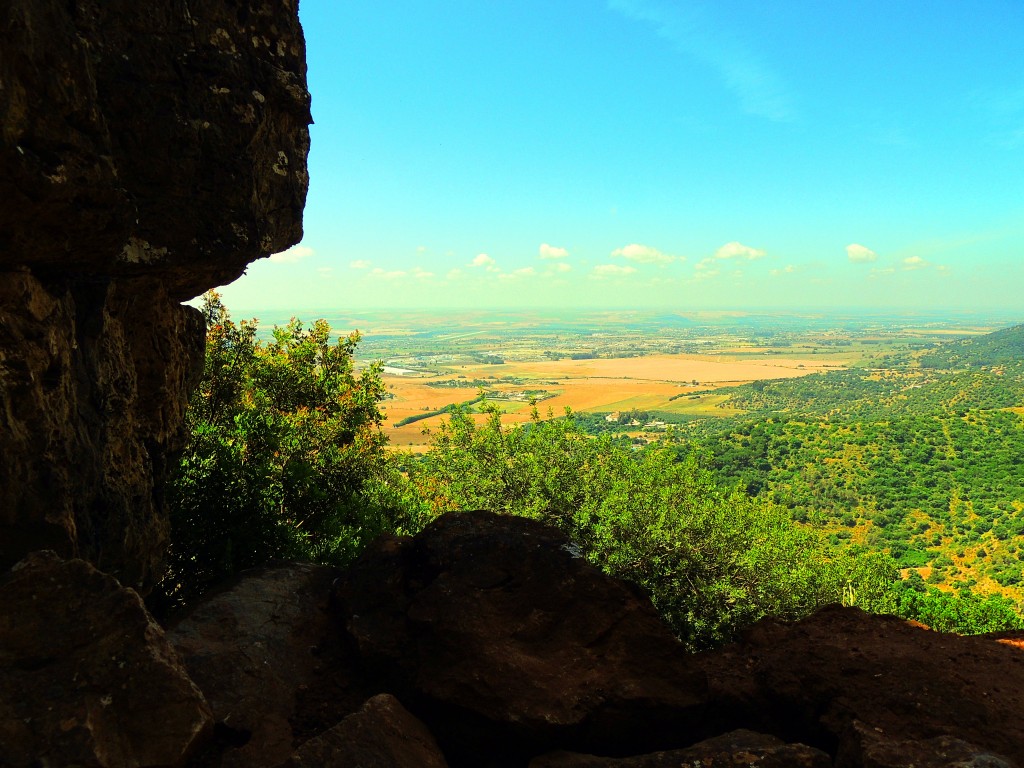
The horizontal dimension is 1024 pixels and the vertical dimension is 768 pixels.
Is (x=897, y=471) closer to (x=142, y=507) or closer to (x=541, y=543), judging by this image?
(x=541, y=543)

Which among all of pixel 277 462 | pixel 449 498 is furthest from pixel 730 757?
pixel 449 498

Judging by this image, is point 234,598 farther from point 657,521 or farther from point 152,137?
point 657,521

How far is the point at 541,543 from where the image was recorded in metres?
9.19

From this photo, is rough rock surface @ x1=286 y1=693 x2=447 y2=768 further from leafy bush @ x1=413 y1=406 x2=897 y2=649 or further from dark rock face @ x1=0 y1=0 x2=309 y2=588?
leafy bush @ x1=413 y1=406 x2=897 y2=649

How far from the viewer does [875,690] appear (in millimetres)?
7133

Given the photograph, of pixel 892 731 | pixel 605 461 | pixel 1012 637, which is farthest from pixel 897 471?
pixel 892 731

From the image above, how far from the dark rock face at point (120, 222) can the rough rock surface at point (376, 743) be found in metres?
3.96

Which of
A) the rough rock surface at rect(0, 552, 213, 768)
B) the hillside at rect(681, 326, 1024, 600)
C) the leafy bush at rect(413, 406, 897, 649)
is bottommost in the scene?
the hillside at rect(681, 326, 1024, 600)

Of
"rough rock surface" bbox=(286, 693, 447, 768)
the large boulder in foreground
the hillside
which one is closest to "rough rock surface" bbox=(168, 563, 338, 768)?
"rough rock surface" bbox=(286, 693, 447, 768)

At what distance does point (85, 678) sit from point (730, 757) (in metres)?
6.54

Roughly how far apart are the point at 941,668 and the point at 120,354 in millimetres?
12463

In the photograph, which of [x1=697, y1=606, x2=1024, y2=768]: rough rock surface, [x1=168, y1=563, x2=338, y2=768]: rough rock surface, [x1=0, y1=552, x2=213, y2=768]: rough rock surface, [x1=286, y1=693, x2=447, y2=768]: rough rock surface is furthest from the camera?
[x1=168, y1=563, x2=338, y2=768]: rough rock surface

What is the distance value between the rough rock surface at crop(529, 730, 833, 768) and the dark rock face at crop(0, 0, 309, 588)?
22.2 ft

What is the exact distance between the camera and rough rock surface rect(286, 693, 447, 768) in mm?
5812
